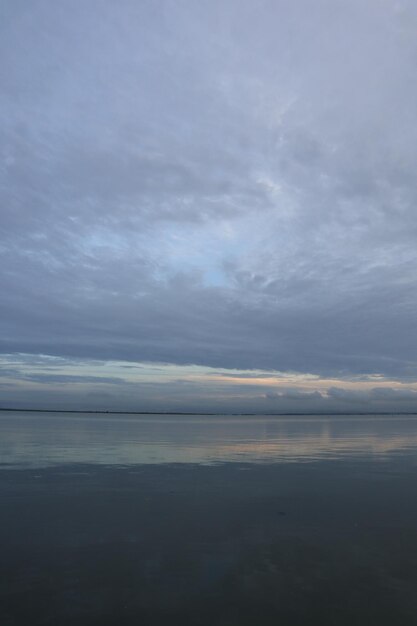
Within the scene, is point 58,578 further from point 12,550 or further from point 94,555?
point 12,550

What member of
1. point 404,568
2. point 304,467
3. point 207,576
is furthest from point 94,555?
point 304,467

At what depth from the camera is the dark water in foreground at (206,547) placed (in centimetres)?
1014

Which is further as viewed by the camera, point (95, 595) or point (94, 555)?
point (94, 555)

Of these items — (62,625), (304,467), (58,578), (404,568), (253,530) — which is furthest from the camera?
(304,467)

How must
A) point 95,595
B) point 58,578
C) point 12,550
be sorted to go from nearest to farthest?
point 95,595 → point 58,578 → point 12,550

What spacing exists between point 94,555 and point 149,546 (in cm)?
178

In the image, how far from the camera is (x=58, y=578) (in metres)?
11.6

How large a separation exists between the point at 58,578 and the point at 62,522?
220 inches

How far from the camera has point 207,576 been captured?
470 inches

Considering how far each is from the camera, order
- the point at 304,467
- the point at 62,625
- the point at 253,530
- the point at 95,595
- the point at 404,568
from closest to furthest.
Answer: the point at 62,625, the point at 95,595, the point at 404,568, the point at 253,530, the point at 304,467

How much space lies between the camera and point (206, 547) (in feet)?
46.9

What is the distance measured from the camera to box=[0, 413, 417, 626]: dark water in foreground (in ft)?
33.3

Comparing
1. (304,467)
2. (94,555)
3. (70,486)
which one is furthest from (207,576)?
(304,467)

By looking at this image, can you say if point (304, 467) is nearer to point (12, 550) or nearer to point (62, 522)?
point (62, 522)
